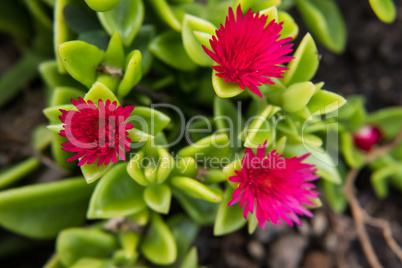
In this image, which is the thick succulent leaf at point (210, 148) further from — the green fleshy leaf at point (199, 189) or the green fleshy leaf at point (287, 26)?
the green fleshy leaf at point (287, 26)

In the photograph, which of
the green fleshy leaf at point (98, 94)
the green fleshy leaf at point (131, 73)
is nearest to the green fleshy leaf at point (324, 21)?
the green fleshy leaf at point (131, 73)

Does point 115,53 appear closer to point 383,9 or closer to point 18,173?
point 18,173

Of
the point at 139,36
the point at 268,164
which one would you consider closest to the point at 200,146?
the point at 268,164

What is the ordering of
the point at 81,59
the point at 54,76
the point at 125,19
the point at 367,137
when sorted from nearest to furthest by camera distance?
the point at 81,59
the point at 125,19
the point at 54,76
the point at 367,137

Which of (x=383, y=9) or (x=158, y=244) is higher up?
(x=383, y=9)

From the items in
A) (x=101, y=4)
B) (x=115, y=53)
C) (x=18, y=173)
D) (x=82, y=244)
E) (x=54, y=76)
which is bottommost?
(x=82, y=244)

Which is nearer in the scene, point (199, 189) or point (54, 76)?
point (199, 189)

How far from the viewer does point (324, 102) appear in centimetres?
92

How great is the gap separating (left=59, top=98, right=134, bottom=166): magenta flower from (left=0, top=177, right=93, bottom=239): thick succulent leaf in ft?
0.93

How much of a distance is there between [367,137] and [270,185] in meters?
0.64

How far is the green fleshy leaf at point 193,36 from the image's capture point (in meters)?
0.94

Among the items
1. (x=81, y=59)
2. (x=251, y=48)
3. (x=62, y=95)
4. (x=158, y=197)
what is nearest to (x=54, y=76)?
(x=62, y=95)

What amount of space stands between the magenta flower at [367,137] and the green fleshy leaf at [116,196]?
76 cm

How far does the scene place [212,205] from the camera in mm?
1111
